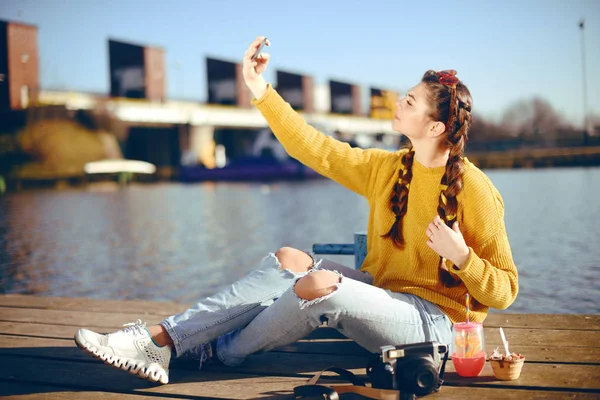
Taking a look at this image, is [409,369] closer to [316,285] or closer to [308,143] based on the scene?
[316,285]

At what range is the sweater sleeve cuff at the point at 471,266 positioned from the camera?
5.72 feet

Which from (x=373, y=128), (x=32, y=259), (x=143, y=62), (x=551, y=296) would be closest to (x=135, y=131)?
(x=143, y=62)

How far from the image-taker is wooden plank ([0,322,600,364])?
81.1 inches

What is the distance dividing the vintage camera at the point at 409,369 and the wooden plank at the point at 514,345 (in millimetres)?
523

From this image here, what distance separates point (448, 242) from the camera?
1713 millimetres

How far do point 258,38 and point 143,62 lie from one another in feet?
110

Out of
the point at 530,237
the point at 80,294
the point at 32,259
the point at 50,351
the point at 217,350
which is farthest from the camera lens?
the point at 530,237

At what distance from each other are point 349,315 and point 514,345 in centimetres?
74

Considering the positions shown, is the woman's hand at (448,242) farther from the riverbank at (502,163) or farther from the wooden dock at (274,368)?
the riverbank at (502,163)

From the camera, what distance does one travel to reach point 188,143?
33562 mm

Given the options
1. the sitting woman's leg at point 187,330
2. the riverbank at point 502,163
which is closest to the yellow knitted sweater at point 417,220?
the sitting woman's leg at point 187,330

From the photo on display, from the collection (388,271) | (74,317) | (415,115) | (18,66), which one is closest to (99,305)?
(74,317)

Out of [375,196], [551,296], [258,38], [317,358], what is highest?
[258,38]

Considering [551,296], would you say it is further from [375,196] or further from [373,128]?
[373,128]
